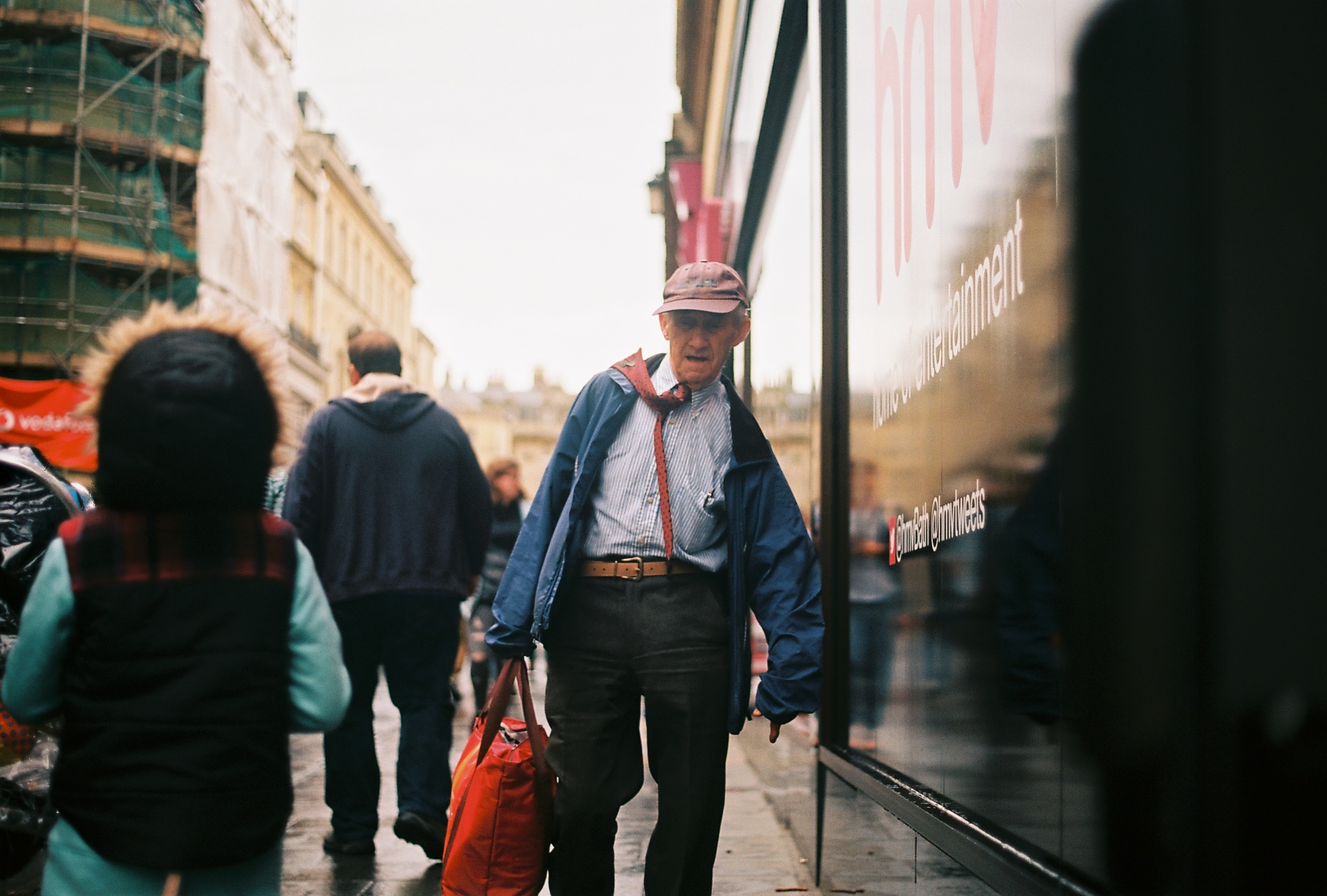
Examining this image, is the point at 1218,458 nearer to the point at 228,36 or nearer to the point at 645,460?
the point at 645,460

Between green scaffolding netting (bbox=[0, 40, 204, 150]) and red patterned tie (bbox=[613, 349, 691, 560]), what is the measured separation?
2921 centimetres

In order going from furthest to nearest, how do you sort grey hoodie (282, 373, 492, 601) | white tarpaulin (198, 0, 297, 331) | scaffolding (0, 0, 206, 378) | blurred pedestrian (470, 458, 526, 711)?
white tarpaulin (198, 0, 297, 331), scaffolding (0, 0, 206, 378), blurred pedestrian (470, 458, 526, 711), grey hoodie (282, 373, 492, 601)

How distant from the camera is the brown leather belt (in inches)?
145

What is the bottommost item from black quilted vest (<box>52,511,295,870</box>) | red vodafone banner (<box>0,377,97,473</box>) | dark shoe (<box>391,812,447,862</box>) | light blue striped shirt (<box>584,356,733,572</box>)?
dark shoe (<box>391,812,447,862</box>)

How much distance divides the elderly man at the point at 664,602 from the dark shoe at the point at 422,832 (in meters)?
1.36

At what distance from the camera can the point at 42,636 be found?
7.68ft

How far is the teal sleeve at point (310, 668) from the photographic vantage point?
8.10 feet

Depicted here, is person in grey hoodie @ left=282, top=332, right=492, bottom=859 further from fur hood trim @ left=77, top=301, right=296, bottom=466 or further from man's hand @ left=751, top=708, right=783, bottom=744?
fur hood trim @ left=77, top=301, right=296, bottom=466

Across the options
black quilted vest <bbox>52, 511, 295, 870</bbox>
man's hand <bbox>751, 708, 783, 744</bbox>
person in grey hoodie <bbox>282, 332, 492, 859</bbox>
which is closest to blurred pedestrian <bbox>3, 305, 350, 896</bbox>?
black quilted vest <bbox>52, 511, 295, 870</bbox>

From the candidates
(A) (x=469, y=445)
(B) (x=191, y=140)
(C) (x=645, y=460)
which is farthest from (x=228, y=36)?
(C) (x=645, y=460)

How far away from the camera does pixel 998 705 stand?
287 cm

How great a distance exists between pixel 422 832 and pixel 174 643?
9.36ft

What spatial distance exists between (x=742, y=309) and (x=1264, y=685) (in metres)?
2.41

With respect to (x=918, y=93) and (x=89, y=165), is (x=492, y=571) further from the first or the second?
(x=89, y=165)
